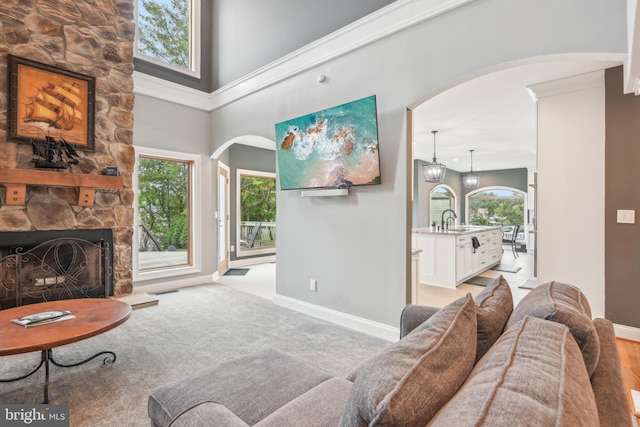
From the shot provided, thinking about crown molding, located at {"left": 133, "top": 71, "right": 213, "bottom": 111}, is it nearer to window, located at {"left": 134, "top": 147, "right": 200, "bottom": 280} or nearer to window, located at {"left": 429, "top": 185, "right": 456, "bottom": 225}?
window, located at {"left": 134, "top": 147, "right": 200, "bottom": 280}

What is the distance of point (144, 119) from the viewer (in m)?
4.59

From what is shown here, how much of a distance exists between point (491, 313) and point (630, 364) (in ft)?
7.82

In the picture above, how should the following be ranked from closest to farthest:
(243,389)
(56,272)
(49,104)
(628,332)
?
1. (243,389)
2. (628,332)
3. (49,104)
4. (56,272)

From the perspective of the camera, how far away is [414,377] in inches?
28.5

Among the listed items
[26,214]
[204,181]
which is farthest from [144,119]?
[26,214]

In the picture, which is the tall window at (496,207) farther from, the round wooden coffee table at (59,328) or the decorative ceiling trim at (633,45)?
the round wooden coffee table at (59,328)

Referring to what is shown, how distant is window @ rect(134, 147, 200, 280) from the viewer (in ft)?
15.4

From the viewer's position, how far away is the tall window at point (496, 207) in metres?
11.2

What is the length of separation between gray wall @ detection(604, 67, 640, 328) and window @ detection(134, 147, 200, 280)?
533cm

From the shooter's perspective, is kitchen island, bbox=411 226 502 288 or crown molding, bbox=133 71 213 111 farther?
kitchen island, bbox=411 226 502 288

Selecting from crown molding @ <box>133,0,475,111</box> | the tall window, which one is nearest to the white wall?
crown molding @ <box>133,0,475,111</box>

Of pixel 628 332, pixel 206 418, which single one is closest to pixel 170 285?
pixel 206 418

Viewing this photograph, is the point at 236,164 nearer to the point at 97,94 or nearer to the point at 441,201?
the point at 97,94

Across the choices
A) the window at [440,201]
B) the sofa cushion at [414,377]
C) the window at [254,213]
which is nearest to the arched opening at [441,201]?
the window at [440,201]
